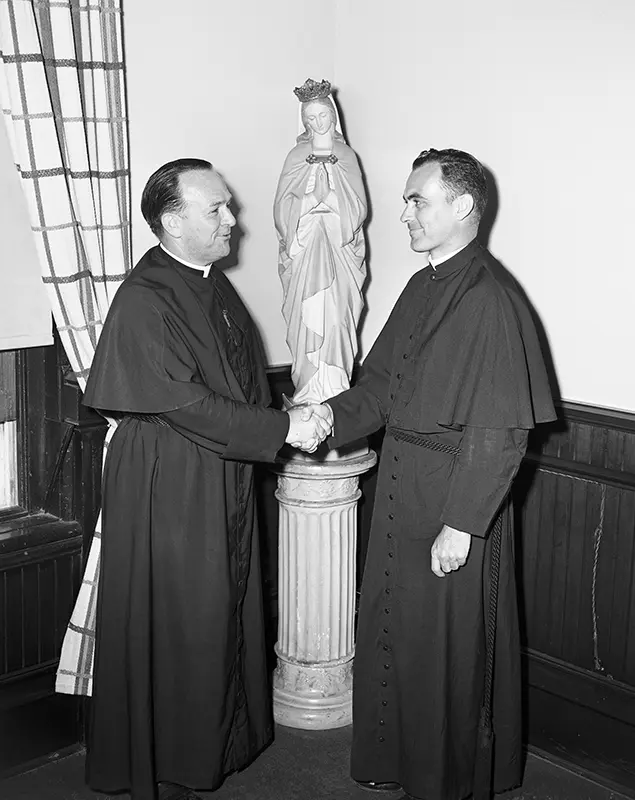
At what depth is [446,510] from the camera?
2855mm

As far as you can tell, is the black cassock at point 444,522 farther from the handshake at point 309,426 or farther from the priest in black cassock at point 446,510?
the handshake at point 309,426

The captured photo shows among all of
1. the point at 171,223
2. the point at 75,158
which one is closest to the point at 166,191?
the point at 171,223

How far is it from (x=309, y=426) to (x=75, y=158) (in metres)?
1.09

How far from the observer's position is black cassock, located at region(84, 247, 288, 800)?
2.96 m

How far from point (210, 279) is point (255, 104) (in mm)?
1051

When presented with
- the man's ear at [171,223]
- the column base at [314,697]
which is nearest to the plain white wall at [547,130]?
the man's ear at [171,223]

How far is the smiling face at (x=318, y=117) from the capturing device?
3.54m

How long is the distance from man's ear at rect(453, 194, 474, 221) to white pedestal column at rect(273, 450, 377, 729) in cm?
110

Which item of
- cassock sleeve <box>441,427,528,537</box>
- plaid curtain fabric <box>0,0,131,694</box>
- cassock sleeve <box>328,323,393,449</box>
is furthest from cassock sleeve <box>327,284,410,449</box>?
plaid curtain fabric <box>0,0,131,694</box>

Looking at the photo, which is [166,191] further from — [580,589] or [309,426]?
[580,589]

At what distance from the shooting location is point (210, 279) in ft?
10.5

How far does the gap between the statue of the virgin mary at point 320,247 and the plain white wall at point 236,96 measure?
1.11 feet

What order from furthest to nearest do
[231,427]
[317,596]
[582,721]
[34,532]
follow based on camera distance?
[317,596] → [582,721] → [34,532] → [231,427]

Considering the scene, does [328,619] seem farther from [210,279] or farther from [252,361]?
[210,279]
